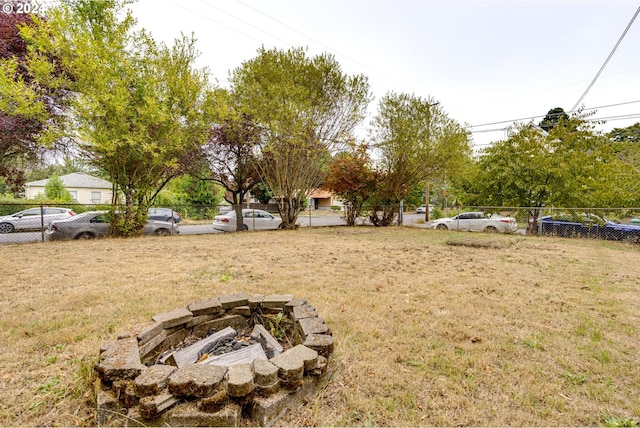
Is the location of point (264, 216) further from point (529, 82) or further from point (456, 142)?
point (529, 82)

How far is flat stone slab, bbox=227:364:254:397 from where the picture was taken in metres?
1.43

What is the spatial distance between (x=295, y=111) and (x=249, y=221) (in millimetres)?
5319

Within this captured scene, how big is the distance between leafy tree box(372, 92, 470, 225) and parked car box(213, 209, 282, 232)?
598cm

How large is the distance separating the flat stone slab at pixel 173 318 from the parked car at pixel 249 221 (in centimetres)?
990

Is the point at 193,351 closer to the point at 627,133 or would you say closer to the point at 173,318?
the point at 173,318

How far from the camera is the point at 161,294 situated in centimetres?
335

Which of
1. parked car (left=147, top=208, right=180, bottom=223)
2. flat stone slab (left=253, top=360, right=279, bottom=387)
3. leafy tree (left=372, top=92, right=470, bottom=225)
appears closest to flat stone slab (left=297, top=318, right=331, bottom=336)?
flat stone slab (left=253, top=360, right=279, bottom=387)

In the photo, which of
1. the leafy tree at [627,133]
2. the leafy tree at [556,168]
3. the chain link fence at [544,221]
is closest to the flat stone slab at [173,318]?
the chain link fence at [544,221]

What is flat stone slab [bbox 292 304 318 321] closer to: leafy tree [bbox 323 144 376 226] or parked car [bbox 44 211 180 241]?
parked car [bbox 44 211 180 241]

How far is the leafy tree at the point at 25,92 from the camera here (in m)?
6.67

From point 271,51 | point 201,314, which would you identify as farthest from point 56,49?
point 201,314

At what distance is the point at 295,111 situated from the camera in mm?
9547

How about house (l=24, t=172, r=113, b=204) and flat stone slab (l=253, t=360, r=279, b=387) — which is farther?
house (l=24, t=172, r=113, b=204)

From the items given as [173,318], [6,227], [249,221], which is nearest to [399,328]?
[173,318]
